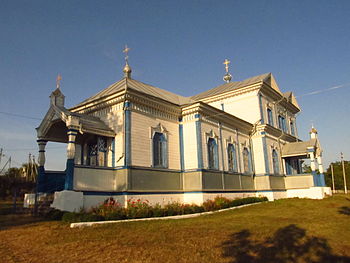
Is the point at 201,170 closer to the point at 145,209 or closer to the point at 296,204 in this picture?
the point at 145,209

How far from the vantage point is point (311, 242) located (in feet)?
26.3

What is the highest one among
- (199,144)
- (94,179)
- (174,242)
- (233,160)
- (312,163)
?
(199,144)

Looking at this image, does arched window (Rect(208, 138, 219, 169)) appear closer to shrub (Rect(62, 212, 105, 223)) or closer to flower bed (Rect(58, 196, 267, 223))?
flower bed (Rect(58, 196, 267, 223))

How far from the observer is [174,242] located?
7723mm

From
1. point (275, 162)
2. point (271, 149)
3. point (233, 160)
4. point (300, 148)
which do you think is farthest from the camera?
point (300, 148)

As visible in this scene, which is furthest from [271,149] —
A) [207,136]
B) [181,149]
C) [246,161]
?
[181,149]

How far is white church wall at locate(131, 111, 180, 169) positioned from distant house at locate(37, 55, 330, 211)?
48 millimetres

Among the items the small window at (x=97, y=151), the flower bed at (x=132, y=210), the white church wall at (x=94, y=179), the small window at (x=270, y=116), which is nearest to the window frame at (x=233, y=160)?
the flower bed at (x=132, y=210)

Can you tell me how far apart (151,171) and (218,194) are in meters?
4.62

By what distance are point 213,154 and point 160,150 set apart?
373 cm

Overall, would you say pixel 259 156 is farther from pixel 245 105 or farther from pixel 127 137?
pixel 127 137

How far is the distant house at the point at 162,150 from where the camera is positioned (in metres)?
12.9

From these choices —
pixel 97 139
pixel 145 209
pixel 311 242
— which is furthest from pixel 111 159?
pixel 311 242

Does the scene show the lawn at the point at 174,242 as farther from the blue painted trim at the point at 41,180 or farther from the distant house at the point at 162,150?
the blue painted trim at the point at 41,180
